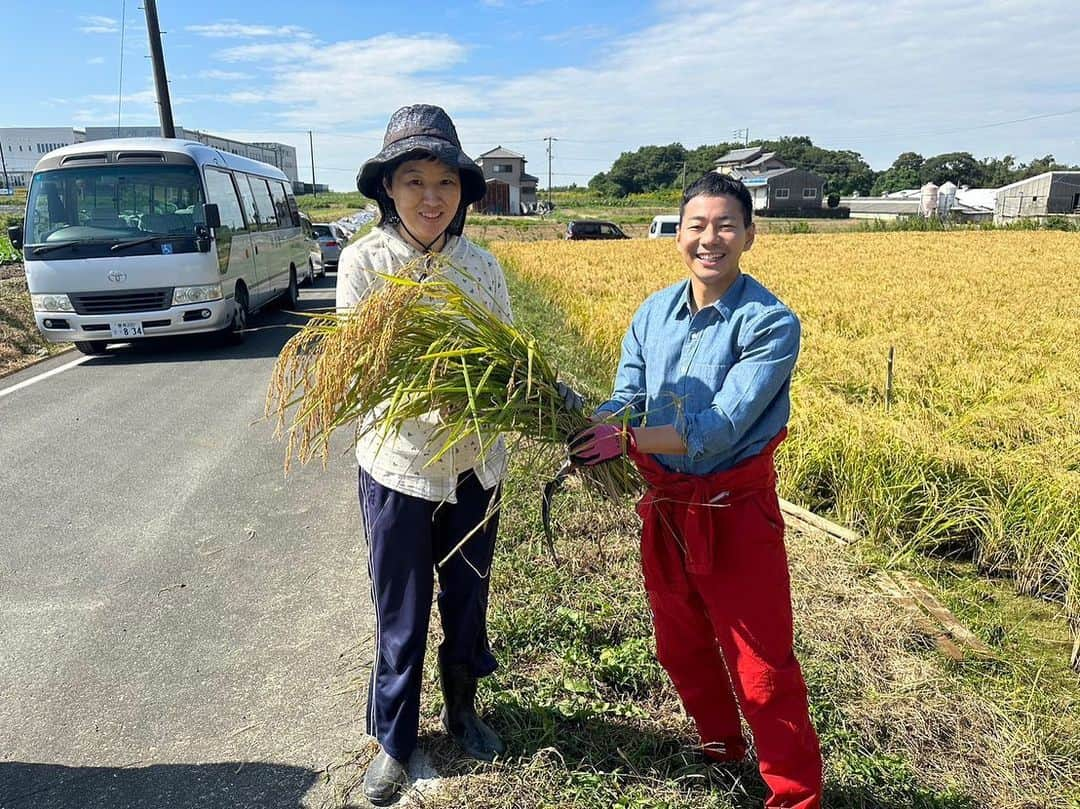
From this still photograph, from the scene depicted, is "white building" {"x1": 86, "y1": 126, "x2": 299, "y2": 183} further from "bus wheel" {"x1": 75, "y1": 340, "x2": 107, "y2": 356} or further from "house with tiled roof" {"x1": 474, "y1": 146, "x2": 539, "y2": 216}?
"house with tiled roof" {"x1": 474, "y1": 146, "x2": 539, "y2": 216}

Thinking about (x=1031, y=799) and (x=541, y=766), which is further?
(x=541, y=766)

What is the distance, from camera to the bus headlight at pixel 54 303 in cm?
766

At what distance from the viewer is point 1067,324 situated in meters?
6.84

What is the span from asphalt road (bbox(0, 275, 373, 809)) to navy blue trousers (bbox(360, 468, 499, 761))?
1.26 feet

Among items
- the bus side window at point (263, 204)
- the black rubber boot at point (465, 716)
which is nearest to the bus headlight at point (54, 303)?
the bus side window at point (263, 204)

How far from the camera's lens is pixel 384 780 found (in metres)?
2.03

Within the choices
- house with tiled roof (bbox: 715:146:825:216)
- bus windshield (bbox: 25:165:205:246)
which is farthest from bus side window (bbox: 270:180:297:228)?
house with tiled roof (bbox: 715:146:825:216)

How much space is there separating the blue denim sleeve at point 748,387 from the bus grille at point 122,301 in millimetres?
7743

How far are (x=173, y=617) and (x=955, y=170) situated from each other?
102142 millimetres

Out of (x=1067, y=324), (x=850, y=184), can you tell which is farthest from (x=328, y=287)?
(x=850, y=184)

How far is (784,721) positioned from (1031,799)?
857mm

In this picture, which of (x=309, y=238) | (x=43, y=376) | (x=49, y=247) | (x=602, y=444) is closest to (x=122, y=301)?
(x=49, y=247)

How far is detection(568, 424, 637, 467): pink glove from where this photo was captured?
1.77 meters

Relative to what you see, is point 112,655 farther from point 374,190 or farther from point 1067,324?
point 1067,324
